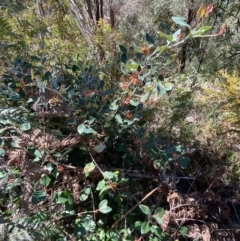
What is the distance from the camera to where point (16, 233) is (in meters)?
1.00

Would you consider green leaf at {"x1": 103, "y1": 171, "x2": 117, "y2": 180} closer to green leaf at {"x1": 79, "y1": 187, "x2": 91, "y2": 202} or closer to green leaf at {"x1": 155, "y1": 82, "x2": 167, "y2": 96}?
green leaf at {"x1": 79, "y1": 187, "x2": 91, "y2": 202}

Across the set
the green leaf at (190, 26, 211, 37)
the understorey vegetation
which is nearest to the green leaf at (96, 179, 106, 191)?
the understorey vegetation

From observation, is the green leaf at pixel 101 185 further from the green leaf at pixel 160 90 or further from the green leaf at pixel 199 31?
the green leaf at pixel 199 31

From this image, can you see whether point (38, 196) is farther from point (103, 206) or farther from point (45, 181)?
point (103, 206)

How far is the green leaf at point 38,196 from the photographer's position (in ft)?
3.35

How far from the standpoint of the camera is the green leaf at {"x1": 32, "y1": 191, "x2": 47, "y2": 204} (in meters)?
1.02

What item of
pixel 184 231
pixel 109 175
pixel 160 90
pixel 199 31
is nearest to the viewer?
pixel 199 31

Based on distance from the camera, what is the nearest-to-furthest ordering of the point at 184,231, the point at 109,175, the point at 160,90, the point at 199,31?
1. the point at 199,31
2. the point at 160,90
3. the point at 109,175
4. the point at 184,231

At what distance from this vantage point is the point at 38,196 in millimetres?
1026

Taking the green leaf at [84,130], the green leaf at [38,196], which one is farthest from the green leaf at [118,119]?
the green leaf at [38,196]

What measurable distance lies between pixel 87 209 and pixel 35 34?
129 centimetres

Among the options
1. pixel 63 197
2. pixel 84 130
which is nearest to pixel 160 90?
pixel 84 130

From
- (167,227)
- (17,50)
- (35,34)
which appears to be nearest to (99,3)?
(35,34)

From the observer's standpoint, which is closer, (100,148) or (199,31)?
(199,31)
